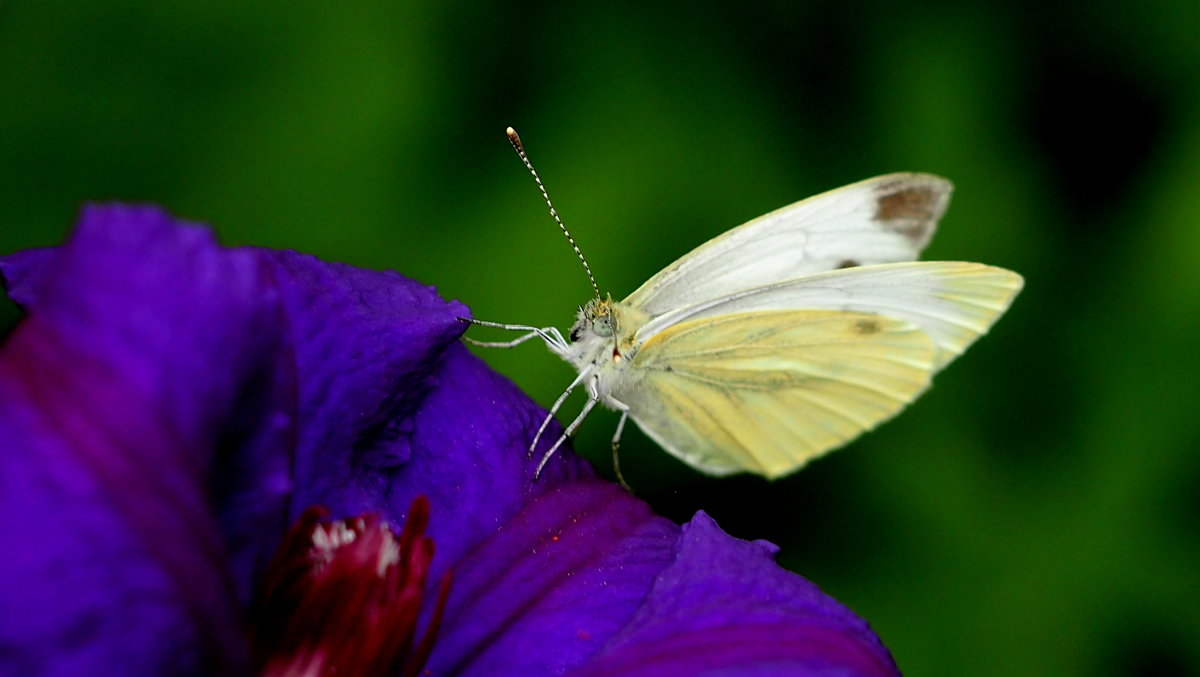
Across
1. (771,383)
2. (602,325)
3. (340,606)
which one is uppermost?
(340,606)

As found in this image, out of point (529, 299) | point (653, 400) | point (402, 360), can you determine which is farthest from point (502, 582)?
point (529, 299)

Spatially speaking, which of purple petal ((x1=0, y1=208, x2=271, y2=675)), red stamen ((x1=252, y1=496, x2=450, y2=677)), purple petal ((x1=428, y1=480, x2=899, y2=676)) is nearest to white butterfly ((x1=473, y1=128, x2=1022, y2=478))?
purple petal ((x1=428, y1=480, x2=899, y2=676))

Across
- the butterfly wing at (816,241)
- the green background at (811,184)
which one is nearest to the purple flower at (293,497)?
the butterfly wing at (816,241)

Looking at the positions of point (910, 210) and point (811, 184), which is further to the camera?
point (811, 184)

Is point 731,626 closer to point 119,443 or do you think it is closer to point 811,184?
point 119,443

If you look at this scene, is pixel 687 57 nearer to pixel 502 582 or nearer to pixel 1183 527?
pixel 1183 527

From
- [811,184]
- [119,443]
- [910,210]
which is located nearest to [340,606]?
[119,443]
